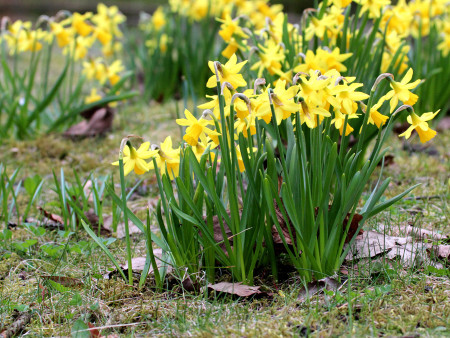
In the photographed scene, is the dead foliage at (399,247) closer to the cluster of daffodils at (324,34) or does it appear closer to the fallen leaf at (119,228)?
the cluster of daffodils at (324,34)

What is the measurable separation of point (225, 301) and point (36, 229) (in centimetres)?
92

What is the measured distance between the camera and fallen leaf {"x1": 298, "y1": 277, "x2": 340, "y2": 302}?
1547mm

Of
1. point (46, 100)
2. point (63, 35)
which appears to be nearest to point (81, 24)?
point (63, 35)

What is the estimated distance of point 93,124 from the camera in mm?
3537

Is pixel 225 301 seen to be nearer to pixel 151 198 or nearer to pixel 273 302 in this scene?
pixel 273 302

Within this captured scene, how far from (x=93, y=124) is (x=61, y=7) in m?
6.38

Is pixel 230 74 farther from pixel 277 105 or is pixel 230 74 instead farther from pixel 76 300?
pixel 76 300

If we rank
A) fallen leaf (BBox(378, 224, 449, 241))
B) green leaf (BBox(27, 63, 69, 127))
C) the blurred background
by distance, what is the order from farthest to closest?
the blurred background
green leaf (BBox(27, 63, 69, 127))
fallen leaf (BBox(378, 224, 449, 241))

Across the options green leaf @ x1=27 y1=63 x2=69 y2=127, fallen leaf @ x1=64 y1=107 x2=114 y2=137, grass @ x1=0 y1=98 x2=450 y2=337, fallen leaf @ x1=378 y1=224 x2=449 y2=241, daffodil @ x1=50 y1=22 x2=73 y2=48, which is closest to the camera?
grass @ x1=0 y1=98 x2=450 y2=337

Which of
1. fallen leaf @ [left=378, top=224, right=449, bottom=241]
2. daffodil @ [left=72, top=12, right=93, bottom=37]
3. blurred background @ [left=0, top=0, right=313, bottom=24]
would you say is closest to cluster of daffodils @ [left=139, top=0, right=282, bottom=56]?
daffodil @ [left=72, top=12, right=93, bottom=37]

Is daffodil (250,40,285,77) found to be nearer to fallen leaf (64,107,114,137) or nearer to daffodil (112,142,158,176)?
daffodil (112,142,158,176)

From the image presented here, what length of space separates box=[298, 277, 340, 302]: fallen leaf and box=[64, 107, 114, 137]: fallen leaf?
2.37 meters

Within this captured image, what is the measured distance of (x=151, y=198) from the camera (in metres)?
2.66

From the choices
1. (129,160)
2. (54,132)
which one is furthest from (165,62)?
(129,160)
